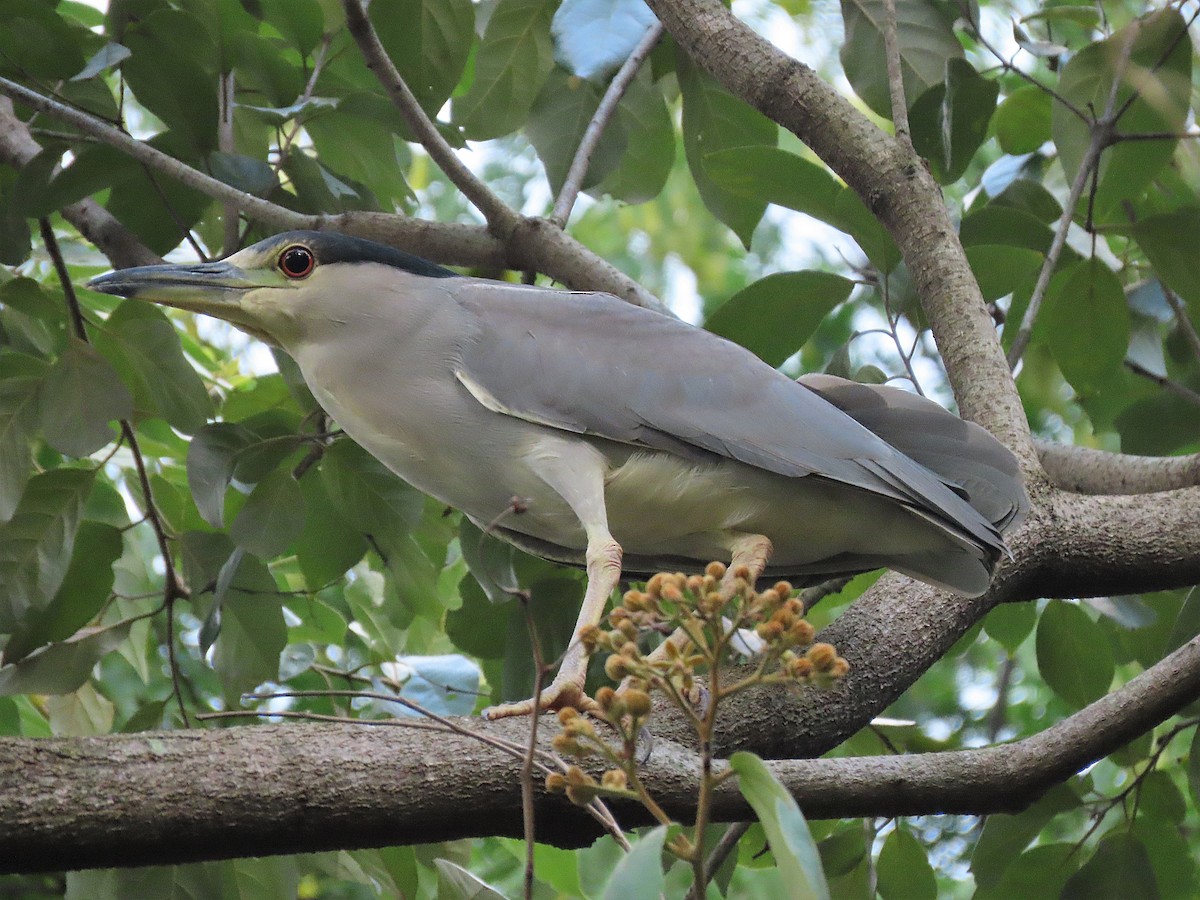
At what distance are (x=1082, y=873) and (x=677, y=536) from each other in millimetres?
1048

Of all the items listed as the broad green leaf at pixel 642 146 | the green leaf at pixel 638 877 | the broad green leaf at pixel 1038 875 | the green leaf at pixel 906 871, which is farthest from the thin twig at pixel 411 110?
the green leaf at pixel 638 877

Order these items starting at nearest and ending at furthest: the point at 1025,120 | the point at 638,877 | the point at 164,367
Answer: the point at 638,877 < the point at 164,367 < the point at 1025,120

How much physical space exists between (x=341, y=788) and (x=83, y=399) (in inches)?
48.3

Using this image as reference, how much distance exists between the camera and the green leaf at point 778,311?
9.89 feet

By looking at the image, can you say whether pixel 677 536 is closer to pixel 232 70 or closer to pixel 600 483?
pixel 600 483

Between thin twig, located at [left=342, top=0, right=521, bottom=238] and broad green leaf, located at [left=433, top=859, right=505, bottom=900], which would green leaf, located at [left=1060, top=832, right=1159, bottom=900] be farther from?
thin twig, located at [left=342, top=0, right=521, bottom=238]

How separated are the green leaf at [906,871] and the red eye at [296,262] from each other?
172cm

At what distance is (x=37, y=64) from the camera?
2820 mm

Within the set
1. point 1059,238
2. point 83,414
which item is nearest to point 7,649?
point 83,414

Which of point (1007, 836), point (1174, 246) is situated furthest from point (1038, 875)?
point (1174, 246)

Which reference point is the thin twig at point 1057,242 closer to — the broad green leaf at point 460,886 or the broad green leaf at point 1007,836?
the broad green leaf at point 1007,836

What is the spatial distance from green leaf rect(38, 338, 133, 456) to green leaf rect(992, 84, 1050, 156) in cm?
241

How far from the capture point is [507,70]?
129 inches

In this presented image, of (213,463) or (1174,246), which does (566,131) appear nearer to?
(213,463)
